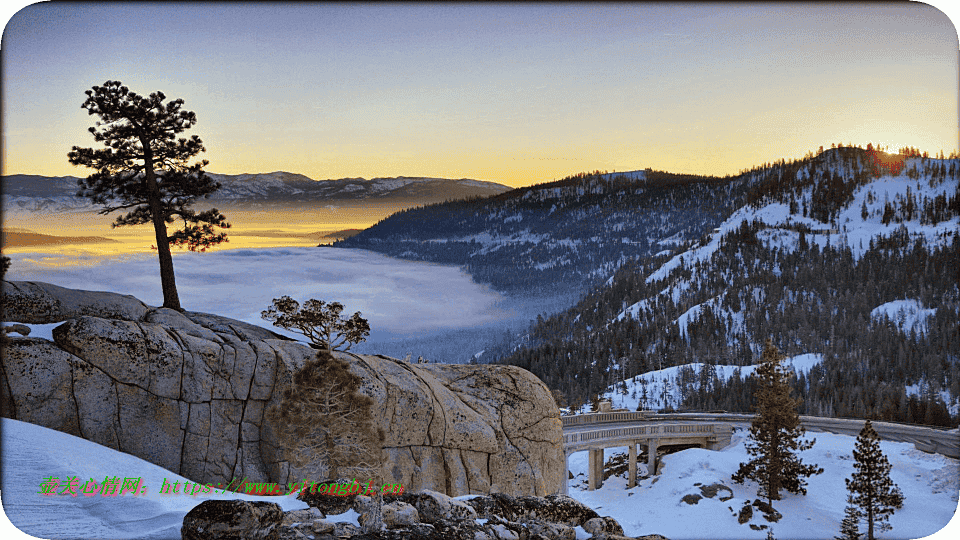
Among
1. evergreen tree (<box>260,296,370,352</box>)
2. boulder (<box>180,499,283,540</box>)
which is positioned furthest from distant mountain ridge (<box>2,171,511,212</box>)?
boulder (<box>180,499,283,540</box>)

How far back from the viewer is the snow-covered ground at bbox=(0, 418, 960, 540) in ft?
20.3

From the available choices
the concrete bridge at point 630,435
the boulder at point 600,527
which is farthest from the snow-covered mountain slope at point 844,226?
the concrete bridge at point 630,435

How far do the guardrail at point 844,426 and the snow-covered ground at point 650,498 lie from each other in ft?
0.71

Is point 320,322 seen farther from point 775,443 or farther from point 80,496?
point 775,443

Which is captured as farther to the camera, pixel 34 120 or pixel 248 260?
pixel 248 260

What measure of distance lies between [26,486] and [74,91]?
16.0 feet

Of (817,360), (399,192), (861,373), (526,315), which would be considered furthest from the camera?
(817,360)

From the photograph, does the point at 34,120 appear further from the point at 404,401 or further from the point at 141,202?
the point at 404,401

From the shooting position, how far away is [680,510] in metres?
13.6

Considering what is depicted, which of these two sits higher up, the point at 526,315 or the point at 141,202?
A: the point at 141,202

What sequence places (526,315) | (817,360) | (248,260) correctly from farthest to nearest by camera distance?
1. (817,360)
2. (526,315)
3. (248,260)

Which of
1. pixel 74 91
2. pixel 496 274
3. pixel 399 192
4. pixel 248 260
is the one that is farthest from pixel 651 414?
pixel 74 91

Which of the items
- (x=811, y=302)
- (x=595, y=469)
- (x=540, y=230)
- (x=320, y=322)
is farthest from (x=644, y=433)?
(x=811, y=302)

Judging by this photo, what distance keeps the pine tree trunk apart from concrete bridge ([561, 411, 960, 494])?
10131 millimetres
